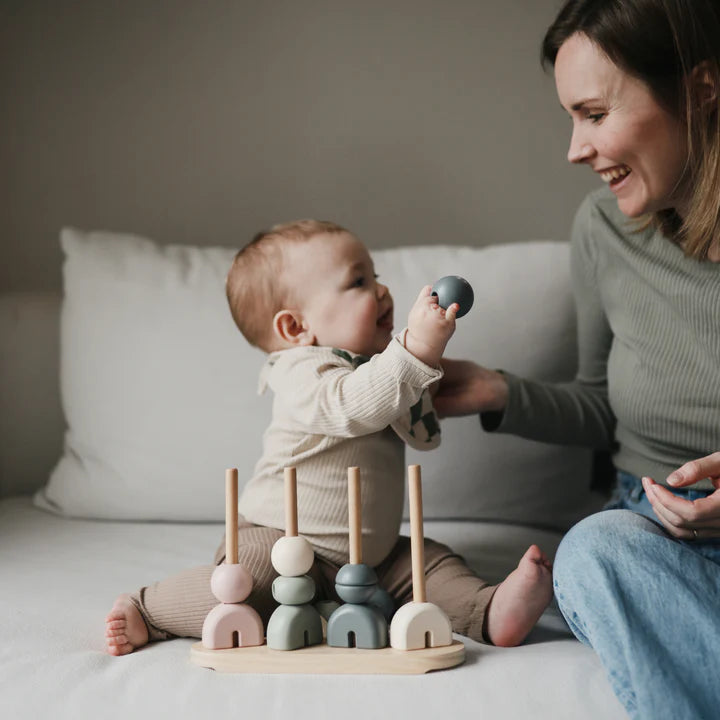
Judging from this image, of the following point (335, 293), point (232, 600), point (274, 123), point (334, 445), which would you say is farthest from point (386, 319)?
point (274, 123)

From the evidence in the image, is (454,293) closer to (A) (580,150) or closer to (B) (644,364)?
(A) (580,150)

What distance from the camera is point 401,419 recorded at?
1.11 meters

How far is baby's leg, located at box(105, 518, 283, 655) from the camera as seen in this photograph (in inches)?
38.4

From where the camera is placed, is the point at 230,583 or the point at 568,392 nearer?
the point at 230,583

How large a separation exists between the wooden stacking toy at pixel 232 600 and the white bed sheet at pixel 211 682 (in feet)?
0.16

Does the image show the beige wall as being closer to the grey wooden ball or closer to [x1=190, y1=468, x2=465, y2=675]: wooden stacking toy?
the grey wooden ball

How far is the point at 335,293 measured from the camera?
1131 millimetres

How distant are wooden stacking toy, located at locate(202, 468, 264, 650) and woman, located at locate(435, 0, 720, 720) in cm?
32

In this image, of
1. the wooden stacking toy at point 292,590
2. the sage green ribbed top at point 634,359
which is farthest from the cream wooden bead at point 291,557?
the sage green ribbed top at point 634,359

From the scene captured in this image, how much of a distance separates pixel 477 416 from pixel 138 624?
2.13 feet

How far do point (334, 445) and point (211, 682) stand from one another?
33 cm

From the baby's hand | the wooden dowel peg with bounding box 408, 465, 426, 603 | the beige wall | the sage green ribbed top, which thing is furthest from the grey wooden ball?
the beige wall

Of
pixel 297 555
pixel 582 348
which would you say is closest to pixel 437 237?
pixel 582 348

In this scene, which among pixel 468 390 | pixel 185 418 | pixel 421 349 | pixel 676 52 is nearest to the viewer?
pixel 421 349
